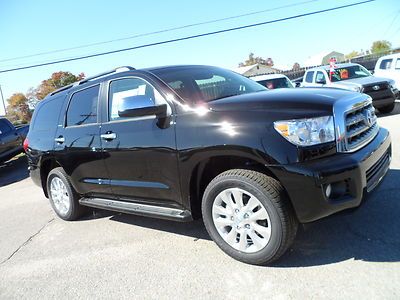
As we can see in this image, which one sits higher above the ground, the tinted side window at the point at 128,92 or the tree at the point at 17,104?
the tinted side window at the point at 128,92

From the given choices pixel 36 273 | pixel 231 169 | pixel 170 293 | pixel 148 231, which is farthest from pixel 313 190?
pixel 36 273

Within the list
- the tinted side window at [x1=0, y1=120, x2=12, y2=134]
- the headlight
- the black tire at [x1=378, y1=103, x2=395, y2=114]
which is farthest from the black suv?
the tinted side window at [x1=0, y1=120, x2=12, y2=134]

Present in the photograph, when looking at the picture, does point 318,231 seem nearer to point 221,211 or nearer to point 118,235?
point 221,211

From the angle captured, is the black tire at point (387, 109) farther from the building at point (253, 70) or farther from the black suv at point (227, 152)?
the building at point (253, 70)

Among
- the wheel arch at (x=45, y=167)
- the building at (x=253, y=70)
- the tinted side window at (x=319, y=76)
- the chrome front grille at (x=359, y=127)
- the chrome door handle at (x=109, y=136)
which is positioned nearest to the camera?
the chrome front grille at (x=359, y=127)

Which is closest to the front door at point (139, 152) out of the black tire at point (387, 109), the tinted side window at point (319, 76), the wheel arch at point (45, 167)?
the wheel arch at point (45, 167)

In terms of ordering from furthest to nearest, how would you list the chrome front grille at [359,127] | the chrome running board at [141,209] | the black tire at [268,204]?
the chrome running board at [141,209] → the chrome front grille at [359,127] → the black tire at [268,204]

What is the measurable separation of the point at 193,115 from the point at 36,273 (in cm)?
238

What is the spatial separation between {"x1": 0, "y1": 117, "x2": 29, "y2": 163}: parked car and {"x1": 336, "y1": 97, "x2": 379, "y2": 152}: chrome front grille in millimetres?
11205

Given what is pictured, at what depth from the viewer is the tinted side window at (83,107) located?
16.1ft

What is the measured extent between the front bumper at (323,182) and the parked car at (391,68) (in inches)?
456

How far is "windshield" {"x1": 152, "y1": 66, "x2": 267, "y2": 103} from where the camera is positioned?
13.4 ft

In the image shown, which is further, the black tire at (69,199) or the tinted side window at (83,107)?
the black tire at (69,199)

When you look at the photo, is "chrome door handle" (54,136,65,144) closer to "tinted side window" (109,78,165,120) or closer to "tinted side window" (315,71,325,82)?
"tinted side window" (109,78,165,120)
